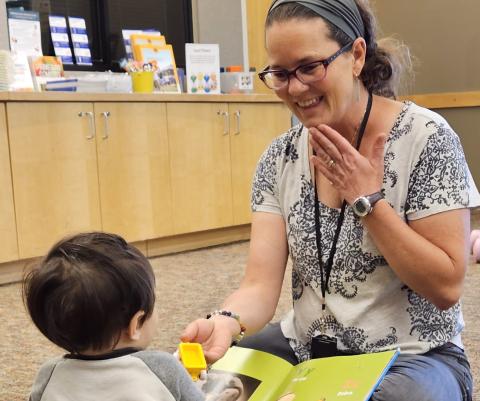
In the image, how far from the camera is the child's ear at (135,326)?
893 millimetres

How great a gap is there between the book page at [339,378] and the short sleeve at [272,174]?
334mm

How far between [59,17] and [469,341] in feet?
9.35

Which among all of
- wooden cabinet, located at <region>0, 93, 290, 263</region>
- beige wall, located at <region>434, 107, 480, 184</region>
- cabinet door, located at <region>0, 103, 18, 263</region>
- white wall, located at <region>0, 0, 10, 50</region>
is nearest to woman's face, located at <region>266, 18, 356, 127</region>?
wooden cabinet, located at <region>0, 93, 290, 263</region>

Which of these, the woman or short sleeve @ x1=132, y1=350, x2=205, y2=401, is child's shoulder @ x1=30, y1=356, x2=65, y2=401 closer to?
short sleeve @ x1=132, y1=350, x2=205, y2=401

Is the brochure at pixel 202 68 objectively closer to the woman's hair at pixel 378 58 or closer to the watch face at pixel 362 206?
the woman's hair at pixel 378 58

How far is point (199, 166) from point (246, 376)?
9.01ft

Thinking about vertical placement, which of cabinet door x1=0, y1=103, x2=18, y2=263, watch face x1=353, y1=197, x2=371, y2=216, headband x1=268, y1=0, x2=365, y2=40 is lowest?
cabinet door x1=0, y1=103, x2=18, y2=263

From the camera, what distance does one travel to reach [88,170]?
3346mm

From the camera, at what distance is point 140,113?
3.53 meters

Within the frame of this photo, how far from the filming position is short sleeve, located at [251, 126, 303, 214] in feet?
4.29

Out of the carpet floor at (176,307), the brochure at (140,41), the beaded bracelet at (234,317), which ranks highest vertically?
the brochure at (140,41)

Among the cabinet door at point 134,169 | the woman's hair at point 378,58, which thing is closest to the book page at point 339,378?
the woman's hair at point 378,58

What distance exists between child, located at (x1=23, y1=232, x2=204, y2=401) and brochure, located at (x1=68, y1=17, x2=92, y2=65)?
3326mm

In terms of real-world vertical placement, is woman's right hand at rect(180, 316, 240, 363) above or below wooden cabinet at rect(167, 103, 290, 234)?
above
